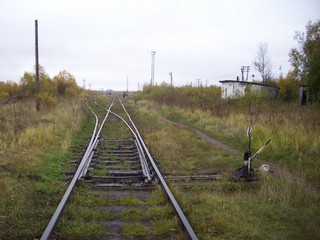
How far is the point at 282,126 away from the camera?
45.2ft

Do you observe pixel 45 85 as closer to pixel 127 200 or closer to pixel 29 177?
pixel 29 177

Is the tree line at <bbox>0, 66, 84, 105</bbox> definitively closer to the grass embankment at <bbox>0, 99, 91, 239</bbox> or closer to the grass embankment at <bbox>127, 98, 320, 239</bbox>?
the grass embankment at <bbox>0, 99, 91, 239</bbox>

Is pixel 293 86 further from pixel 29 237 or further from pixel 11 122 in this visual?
pixel 29 237

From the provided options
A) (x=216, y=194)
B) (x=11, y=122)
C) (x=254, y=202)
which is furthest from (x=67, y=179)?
(x=11, y=122)

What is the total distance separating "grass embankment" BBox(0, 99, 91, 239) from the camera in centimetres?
517

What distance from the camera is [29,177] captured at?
777 cm

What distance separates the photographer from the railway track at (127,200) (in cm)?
494

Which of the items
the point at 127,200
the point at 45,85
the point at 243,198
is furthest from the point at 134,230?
the point at 45,85

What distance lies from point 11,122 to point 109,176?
906 cm

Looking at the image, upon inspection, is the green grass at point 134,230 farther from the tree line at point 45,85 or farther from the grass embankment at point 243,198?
the tree line at point 45,85

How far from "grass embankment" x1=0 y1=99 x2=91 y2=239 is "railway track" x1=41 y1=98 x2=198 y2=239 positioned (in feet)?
1.17

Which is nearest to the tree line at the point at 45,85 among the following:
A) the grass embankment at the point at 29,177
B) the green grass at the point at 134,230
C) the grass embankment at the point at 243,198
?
the grass embankment at the point at 29,177

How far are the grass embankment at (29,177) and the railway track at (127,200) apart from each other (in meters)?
0.36

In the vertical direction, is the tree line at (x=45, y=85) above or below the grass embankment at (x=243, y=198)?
above
